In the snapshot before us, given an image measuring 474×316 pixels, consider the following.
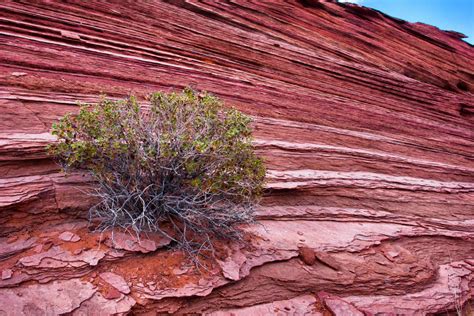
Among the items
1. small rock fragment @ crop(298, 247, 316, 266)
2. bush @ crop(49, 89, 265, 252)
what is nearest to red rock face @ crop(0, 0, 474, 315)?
small rock fragment @ crop(298, 247, 316, 266)

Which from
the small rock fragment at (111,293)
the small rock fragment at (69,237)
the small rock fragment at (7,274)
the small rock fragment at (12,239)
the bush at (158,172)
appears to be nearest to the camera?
the small rock fragment at (7,274)

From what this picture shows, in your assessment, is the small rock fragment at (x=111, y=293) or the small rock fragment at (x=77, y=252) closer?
the small rock fragment at (x=111, y=293)

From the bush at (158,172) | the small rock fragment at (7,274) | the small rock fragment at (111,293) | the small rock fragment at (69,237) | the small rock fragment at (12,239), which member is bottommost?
the small rock fragment at (111,293)

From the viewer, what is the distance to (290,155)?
268 inches

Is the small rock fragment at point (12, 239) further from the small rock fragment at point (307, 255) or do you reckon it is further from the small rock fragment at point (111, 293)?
the small rock fragment at point (307, 255)

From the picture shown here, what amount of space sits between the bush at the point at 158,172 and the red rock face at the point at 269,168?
0.27 metres

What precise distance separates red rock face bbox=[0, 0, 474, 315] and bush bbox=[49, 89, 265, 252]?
0.89 feet

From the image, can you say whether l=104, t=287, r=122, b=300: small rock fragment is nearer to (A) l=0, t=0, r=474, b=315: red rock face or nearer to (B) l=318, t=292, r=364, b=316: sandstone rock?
(A) l=0, t=0, r=474, b=315: red rock face

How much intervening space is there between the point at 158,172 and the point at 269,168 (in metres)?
2.62

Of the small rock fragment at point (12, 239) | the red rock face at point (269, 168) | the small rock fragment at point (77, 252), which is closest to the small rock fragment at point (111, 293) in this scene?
the red rock face at point (269, 168)

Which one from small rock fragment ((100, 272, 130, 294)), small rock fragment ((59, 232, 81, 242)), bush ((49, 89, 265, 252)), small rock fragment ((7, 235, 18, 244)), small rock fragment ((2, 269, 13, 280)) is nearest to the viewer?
small rock fragment ((2, 269, 13, 280))

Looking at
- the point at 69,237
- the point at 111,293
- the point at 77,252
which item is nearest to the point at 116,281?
the point at 111,293

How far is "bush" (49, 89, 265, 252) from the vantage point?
3.93 m

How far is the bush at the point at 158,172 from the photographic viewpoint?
12.9 feet
